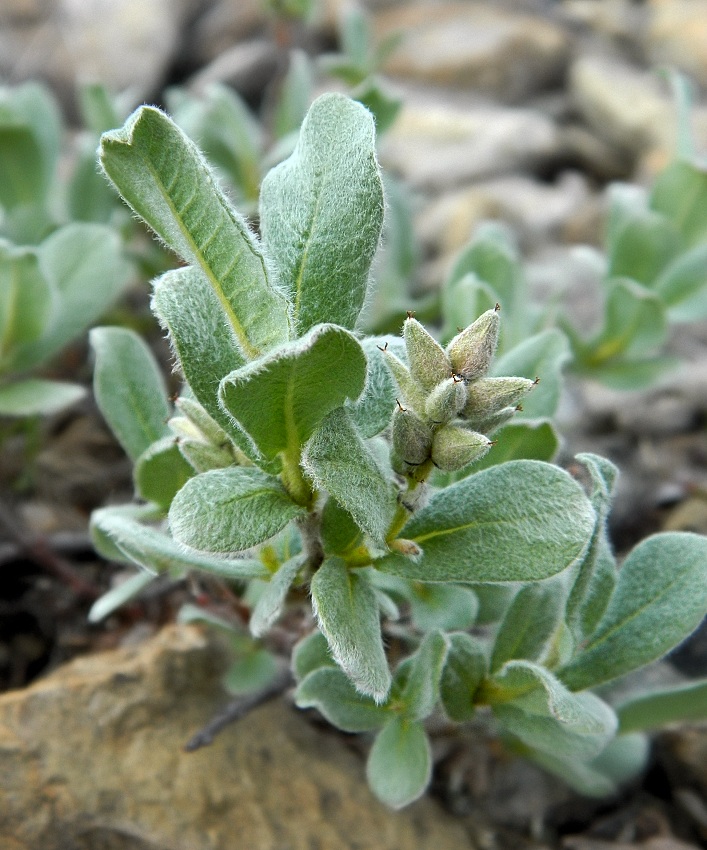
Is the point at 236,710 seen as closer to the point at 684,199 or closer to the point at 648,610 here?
the point at 648,610

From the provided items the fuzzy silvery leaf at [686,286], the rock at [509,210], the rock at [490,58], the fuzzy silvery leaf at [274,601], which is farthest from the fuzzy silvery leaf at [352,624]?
the rock at [490,58]

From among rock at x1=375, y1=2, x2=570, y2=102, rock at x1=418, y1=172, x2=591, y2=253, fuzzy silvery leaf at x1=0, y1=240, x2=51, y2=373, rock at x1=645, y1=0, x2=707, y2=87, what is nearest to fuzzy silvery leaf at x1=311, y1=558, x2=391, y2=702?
fuzzy silvery leaf at x1=0, y1=240, x2=51, y2=373

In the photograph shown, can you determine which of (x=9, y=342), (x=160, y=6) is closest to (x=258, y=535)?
(x=9, y=342)

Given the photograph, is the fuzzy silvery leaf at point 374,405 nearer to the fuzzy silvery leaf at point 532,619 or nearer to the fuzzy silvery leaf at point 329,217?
the fuzzy silvery leaf at point 329,217

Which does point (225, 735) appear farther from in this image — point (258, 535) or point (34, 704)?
point (258, 535)

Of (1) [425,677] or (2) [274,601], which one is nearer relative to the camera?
(2) [274,601]

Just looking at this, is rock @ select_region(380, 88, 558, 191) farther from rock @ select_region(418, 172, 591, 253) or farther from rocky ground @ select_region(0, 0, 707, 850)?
rock @ select_region(418, 172, 591, 253)

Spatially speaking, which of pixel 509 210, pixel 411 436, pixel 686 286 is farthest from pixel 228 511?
pixel 509 210

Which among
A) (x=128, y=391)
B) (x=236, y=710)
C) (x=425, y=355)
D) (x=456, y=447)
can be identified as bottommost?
(x=236, y=710)
